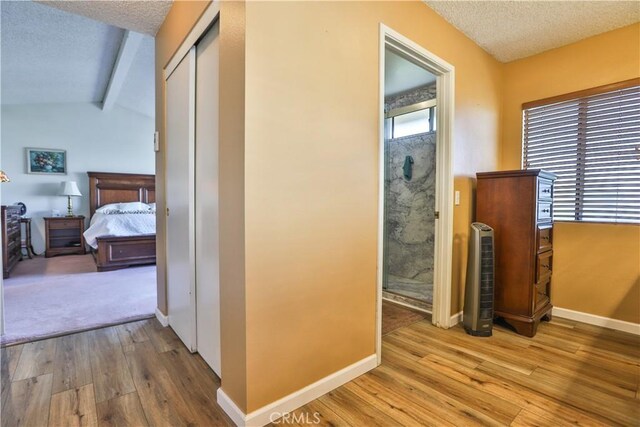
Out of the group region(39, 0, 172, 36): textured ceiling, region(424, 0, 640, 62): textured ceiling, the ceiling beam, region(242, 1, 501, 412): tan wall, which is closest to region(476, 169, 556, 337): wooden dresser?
region(424, 0, 640, 62): textured ceiling

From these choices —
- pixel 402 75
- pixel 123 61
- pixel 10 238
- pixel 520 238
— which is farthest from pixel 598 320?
pixel 10 238

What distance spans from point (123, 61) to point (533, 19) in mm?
4594

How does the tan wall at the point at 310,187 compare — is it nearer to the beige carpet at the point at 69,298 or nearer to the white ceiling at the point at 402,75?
the white ceiling at the point at 402,75

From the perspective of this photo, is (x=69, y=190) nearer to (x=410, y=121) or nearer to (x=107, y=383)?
(x=107, y=383)

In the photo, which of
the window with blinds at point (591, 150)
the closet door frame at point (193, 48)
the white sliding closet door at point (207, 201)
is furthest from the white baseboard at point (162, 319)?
the window with blinds at point (591, 150)

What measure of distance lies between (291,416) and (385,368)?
2.21 feet

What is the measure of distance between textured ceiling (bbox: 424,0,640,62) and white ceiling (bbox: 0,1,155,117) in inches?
139

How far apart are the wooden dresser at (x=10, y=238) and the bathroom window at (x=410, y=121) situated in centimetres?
509

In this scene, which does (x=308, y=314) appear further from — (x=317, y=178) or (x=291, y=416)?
(x=317, y=178)

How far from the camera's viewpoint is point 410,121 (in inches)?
144

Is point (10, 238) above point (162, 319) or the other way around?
above

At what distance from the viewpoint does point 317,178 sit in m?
1.48

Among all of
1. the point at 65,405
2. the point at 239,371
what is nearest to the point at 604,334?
the point at 239,371

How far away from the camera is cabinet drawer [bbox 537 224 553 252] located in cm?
230
